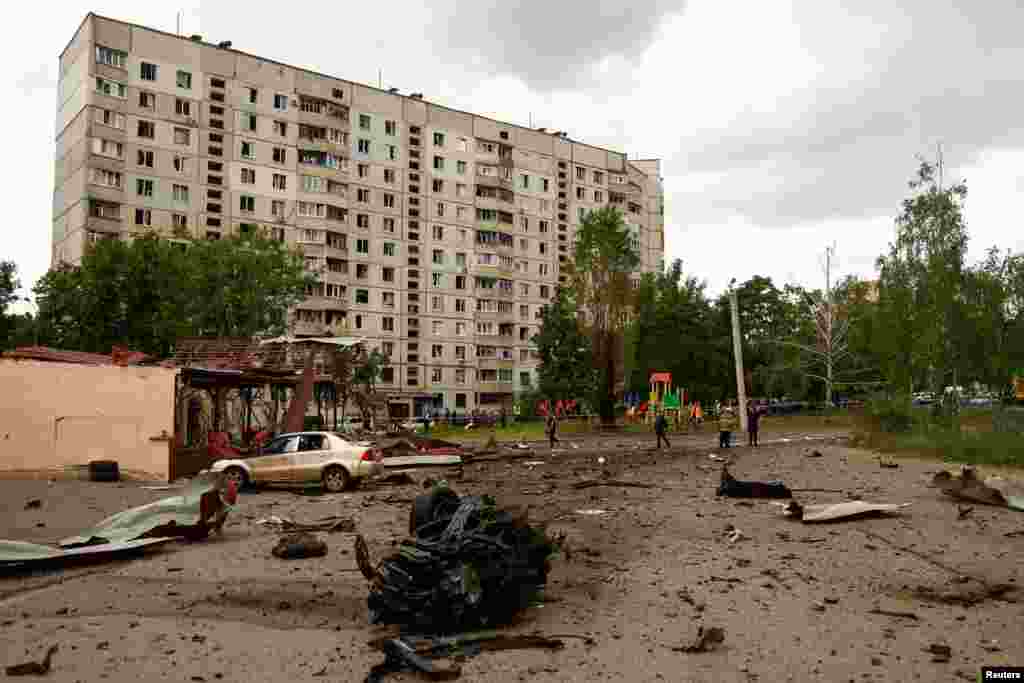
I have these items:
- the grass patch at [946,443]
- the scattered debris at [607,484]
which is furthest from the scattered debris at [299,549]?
the grass patch at [946,443]

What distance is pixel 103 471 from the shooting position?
2058 centimetres

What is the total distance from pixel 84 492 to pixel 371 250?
55360 mm

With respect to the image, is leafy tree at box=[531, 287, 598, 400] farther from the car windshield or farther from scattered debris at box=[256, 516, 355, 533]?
scattered debris at box=[256, 516, 355, 533]

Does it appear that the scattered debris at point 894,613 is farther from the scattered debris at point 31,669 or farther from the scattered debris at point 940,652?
the scattered debris at point 31,669

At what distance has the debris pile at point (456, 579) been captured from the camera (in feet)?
21.5

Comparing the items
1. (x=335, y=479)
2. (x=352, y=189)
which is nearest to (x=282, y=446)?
(x=335, y=479)

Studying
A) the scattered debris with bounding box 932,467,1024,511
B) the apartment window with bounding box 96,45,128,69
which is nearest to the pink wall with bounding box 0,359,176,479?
the scattered debris with bounding box 932,467,1024,511

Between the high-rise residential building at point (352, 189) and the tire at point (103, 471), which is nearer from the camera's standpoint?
the tire at point (103, 471)

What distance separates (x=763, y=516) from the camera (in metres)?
12.6

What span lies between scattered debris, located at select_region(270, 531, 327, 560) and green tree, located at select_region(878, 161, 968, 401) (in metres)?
35.4

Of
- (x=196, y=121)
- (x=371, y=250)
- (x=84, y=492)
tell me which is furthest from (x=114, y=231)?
(x=84, y=492)

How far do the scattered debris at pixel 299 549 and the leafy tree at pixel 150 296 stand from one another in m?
36.3

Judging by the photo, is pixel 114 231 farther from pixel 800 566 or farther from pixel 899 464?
pixel 800 566

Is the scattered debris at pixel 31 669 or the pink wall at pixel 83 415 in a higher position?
the pink wall at pixel 83 415
